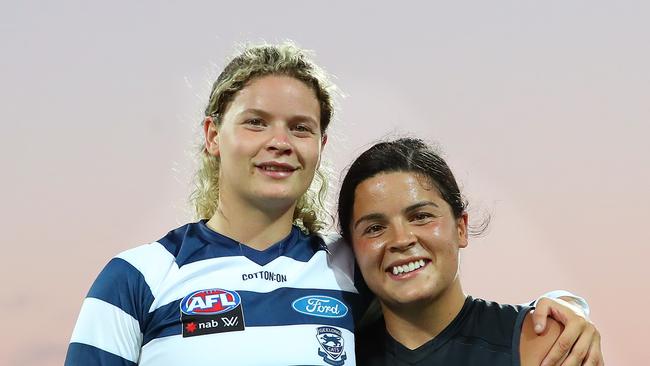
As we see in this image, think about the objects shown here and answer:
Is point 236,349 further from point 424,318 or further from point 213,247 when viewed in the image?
point 424,318

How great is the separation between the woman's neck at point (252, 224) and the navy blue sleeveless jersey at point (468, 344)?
68 centimetres

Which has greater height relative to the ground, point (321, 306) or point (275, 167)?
point (275, 167)

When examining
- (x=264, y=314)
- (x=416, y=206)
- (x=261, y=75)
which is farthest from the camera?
(x=261, y=75)

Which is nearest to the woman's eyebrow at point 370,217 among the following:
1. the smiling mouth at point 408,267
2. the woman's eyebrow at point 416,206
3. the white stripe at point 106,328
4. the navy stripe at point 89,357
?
the woman's eyebrow at point 416,206

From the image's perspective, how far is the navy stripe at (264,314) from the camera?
3.22 metres

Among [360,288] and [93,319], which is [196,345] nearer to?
[93,319]

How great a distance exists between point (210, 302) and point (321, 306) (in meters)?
0.51

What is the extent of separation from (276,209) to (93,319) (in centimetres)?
99

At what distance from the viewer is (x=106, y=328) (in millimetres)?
3100

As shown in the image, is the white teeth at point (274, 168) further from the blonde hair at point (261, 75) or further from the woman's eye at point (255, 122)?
the blonde hair at point (261, 75)

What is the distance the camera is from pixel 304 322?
3336 mm

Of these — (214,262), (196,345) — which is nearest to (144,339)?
(196,345)

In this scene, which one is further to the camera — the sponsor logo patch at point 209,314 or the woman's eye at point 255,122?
the woman's eye at point 255,122

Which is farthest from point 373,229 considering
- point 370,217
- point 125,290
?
point 125,290
